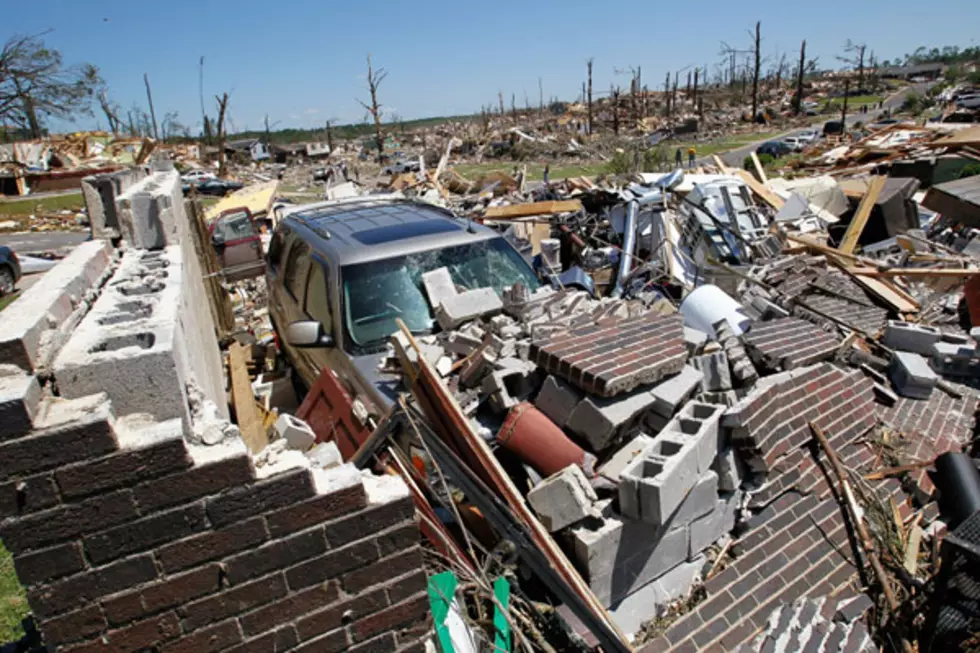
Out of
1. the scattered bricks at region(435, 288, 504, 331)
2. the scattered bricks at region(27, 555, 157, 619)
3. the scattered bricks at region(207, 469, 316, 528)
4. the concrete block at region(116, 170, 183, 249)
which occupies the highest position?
the concrete block at region(116, 170, 183, 249)

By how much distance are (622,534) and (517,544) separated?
1.84 ft

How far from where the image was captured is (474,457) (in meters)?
3.28

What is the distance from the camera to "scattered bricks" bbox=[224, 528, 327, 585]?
1.90m

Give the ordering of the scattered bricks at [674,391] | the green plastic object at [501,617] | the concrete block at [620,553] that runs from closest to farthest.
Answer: the green plastic object at [501,617], the concrete block at [620,553], the scattered bricks at [674,391]

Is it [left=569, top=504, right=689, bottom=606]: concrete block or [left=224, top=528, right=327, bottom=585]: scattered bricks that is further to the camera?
[left=569, top=504, right=689, bottom=606]: concrete block

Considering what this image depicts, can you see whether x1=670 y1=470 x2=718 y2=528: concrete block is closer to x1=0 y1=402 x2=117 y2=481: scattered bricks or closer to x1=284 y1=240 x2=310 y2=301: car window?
x1=0 y1=402 x2=117 y2=481: scattered bricks

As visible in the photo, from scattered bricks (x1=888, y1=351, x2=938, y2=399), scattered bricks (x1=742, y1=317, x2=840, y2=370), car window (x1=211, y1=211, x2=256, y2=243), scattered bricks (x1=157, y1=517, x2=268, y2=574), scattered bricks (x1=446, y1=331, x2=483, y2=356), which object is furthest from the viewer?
car window (x1=211, y1=211, x2=256, y2=243)

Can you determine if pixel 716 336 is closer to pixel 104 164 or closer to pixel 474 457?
pixel 474 457

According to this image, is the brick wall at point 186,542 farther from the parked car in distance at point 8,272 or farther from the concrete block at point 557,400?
the parked car in distance at point 8,272

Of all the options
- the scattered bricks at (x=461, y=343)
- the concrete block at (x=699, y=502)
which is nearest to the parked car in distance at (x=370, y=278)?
the scattered bricks at (x=461, y=343)

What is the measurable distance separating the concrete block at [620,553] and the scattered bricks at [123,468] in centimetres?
200

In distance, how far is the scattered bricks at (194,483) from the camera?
172cm

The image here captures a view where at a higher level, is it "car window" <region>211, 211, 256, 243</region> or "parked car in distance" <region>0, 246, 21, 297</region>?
"car window" <region>211, 211, 256, 243</region>

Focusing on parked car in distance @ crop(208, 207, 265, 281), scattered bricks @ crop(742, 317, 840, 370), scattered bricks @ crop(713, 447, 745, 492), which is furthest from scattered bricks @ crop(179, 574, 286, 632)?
parked car in distance @ crop(208, 207, 265, 281)
